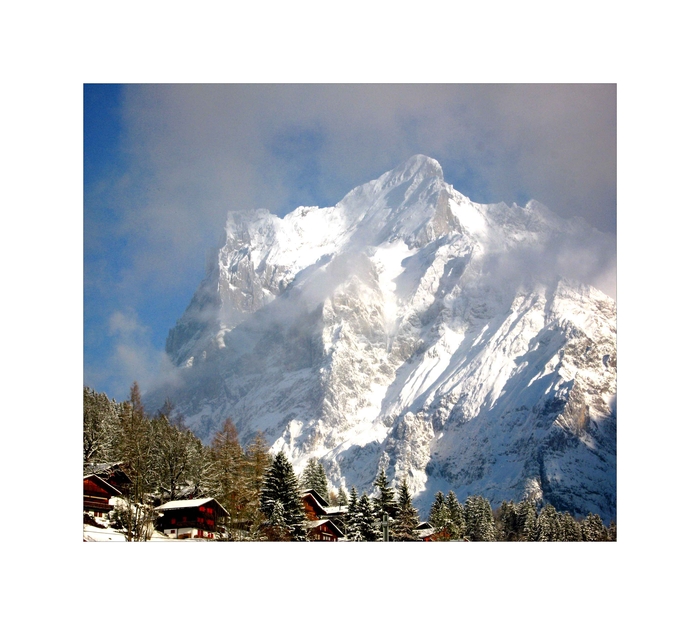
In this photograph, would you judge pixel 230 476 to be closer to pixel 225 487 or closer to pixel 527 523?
pixel 225 487

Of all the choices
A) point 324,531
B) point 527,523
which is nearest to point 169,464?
point 324,531

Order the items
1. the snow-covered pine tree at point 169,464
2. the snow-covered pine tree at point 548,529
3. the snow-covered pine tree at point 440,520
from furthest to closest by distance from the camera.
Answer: the snow-covered pine tree at point 548,529
the snow-covered pine tree at point 440,520
the snow-covered pine tree at point 169,464

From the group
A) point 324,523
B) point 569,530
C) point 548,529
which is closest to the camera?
point 324,523

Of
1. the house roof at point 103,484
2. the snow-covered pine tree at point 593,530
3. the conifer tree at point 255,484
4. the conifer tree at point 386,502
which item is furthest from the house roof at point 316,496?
the snow-covered pine tree at point 593,530

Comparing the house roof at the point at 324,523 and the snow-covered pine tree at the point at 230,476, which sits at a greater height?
the snow-covered pine tree at the point at 230,476

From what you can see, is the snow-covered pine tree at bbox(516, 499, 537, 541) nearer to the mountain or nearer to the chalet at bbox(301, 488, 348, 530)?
the chalet at bbox(301, 488, 348, 530)

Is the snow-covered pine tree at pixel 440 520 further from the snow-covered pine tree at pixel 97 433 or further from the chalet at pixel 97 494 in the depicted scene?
the snow-covered pine tree at pixel 97 433

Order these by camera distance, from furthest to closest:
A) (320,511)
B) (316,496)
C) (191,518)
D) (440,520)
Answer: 1. (440,520)
2. (316,496)
3. (320,511)
4. (191,518)

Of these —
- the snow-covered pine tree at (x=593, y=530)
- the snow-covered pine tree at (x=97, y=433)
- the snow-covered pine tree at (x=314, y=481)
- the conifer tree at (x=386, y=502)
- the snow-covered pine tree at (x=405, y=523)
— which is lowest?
the snow-covered pine tree at (x=593, y=530)
